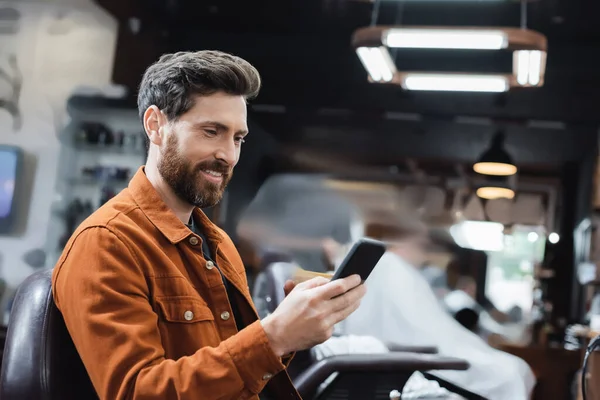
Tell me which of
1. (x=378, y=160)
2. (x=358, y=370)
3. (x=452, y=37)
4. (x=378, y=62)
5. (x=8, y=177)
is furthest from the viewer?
(x=8, y=177)

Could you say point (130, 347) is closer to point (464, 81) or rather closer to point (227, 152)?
point (227, 152)

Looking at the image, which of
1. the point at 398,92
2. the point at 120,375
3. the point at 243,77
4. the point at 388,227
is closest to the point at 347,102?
the point at 398,92

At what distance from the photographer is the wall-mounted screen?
18.2 ft

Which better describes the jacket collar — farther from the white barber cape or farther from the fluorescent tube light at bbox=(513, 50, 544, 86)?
the white barber cape

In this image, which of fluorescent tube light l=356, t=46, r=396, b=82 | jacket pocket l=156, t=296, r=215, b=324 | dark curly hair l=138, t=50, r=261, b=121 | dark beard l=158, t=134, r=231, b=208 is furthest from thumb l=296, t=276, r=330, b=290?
fluorescent tube light l=356, t=46, r=396, b=82

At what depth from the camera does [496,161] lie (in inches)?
Answer: 208

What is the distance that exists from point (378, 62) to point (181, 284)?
2.89 metres

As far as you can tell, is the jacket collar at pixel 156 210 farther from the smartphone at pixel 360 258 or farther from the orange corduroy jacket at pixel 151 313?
the smartphone at pixel 360 258

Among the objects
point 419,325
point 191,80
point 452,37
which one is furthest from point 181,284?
point 419,325

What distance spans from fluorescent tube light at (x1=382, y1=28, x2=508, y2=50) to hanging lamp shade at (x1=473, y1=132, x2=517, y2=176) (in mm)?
1813

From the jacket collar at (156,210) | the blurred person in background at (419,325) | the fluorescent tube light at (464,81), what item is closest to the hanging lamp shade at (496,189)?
the blurred person in background at (419,325)

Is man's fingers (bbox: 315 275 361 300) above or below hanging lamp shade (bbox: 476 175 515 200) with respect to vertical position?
below

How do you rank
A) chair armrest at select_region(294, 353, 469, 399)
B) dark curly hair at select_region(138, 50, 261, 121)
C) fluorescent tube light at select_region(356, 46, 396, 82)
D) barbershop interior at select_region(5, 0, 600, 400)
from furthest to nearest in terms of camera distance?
barbershop interior at select_region(5, 0, 600, 400) → fluorescent tube light at select_region(356, 46, 396, 82) → chair armrest at select_region(294, 353, 469, 399) → dark curly hair at select_region(138, 50, 261, 121)

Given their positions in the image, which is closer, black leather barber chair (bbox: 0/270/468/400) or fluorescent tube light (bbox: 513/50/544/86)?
black leather barber chair (bbox: 0/270/468/400)
